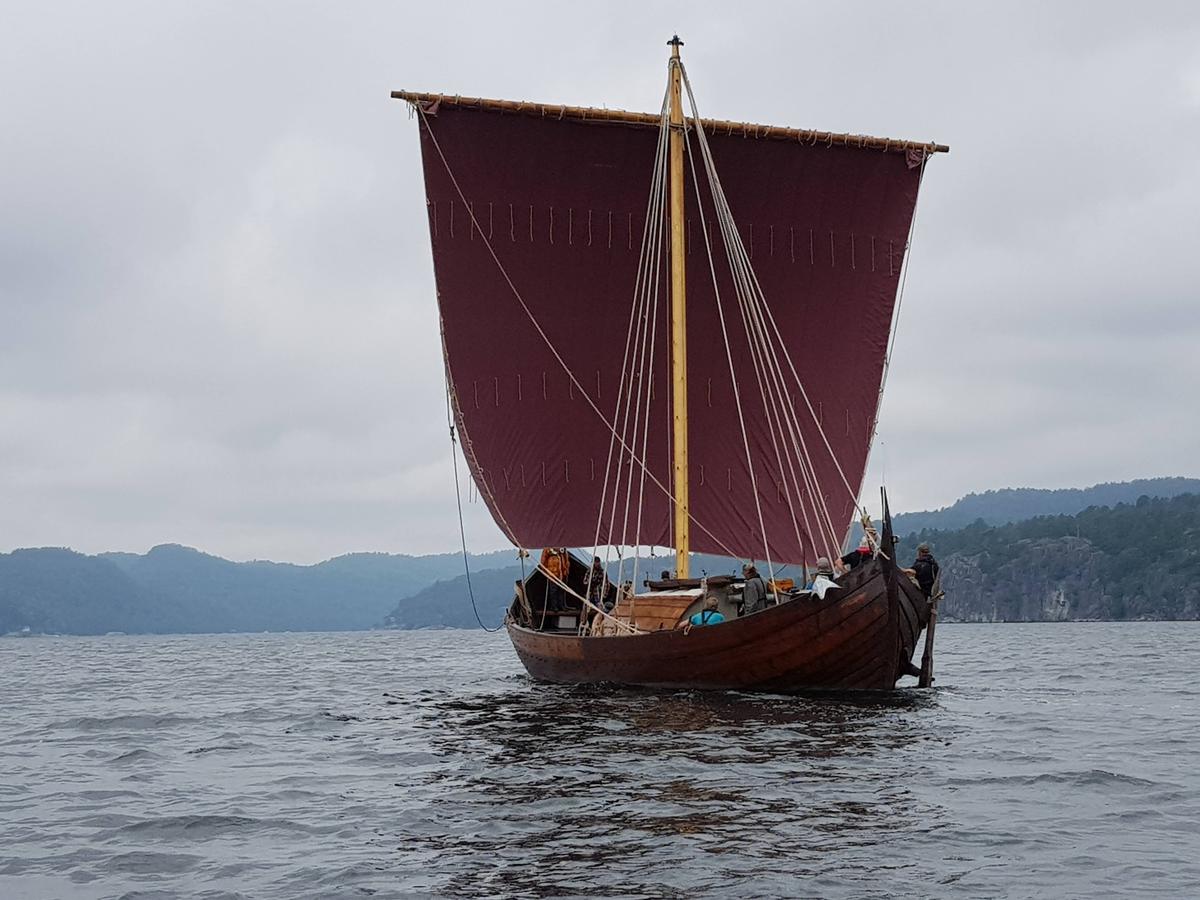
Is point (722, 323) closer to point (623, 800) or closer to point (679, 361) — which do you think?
point (679, 361)

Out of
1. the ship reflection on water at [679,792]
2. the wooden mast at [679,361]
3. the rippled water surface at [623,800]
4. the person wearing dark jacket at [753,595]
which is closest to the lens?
the rippled water surface at [623,800]

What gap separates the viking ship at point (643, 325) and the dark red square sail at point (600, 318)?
0.15 ft

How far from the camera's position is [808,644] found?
21.2 metres

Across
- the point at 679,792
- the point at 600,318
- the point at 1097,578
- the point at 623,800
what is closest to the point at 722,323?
the point at 600,318

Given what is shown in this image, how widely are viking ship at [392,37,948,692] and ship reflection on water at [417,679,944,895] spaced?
827 centimetres

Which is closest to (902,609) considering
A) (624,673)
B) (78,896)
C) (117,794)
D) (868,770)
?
(624,673)

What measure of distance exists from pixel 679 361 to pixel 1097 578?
17701 centimetres

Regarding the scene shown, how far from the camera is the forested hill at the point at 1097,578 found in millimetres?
178375

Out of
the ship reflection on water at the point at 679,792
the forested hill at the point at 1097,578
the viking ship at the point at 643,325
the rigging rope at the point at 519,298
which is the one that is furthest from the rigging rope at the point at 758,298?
the forested hill at the point at 1097,578

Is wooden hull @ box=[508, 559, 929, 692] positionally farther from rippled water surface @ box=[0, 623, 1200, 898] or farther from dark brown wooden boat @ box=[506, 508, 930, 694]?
rippled water surface @ box=[0, 623, 1200, 898]

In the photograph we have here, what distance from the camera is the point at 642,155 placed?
29859 millimetres

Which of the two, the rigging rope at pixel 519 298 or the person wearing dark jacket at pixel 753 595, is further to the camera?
the rigging rope at pixel 519 298

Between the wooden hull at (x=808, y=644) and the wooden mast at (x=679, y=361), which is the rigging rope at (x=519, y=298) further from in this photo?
the wooden hull at (x=808, y=644)

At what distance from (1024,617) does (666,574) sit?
6882 inches
